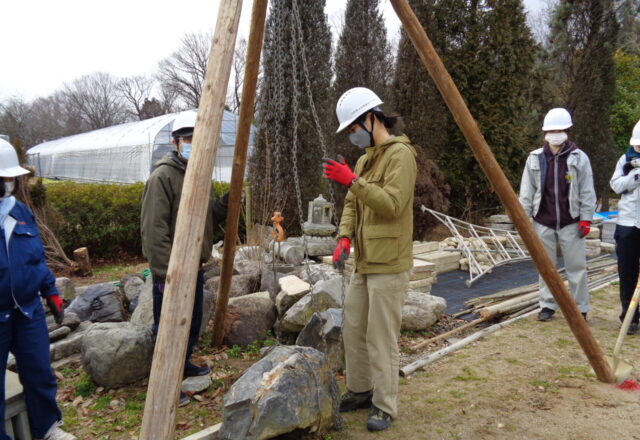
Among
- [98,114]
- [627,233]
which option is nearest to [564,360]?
[627,233]

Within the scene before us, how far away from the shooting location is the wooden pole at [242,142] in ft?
9.73

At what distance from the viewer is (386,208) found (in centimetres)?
252

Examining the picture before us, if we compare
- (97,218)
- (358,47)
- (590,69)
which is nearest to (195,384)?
(97,218)

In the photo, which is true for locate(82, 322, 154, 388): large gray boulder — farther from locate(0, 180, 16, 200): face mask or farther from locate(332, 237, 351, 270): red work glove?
locate(332, 237, 351, 270): red work glove

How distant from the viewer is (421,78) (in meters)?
10.7

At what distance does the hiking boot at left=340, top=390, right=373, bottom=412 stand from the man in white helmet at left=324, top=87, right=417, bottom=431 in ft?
0.79

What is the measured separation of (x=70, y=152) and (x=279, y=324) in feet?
82.8

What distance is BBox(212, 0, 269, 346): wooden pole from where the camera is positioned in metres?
2.97

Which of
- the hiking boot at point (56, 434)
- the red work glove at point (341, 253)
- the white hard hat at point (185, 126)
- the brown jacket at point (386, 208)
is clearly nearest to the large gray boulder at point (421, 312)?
the red work glove at point (341, 253)

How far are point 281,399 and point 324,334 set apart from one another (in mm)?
1027

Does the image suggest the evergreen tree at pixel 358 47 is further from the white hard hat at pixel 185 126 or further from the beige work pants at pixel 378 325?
the beige work pants at pixel 378 325

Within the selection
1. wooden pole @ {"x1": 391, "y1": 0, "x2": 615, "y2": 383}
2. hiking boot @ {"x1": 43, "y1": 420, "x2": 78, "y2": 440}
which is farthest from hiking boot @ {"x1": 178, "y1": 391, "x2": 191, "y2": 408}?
wooden pole @ {"x1": 391, "y1": 0, "x2": 615, "y2": 383}

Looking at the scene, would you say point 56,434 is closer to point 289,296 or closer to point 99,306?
point 99,306

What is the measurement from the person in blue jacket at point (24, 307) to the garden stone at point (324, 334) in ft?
5.68
